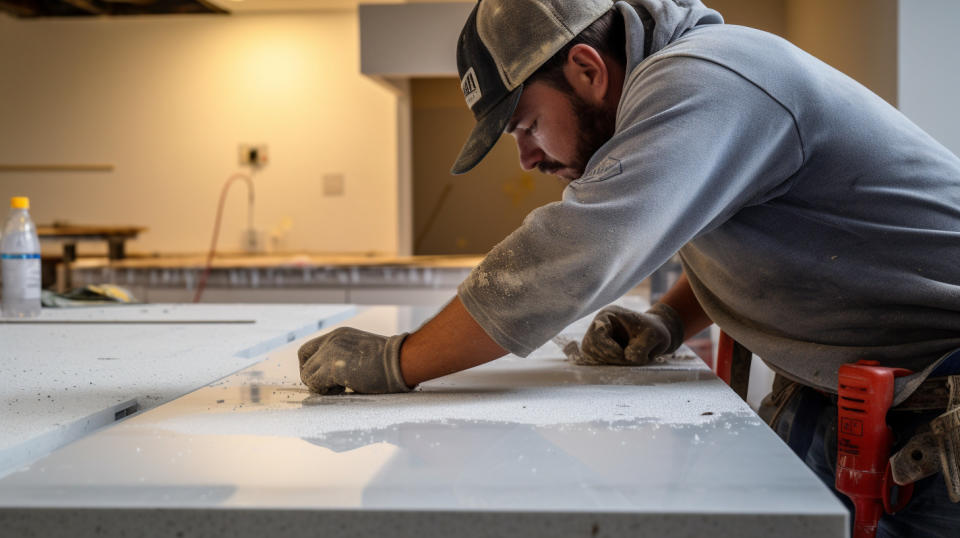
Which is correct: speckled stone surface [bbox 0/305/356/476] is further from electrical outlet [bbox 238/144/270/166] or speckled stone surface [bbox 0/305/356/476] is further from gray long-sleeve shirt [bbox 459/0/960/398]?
electrical outlet [bbox 238/144/270/166]

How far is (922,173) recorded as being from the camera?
976mm

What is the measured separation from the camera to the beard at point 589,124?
106 centimetres

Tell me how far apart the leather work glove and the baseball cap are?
313mm

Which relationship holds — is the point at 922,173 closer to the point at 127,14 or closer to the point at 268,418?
the point at 268,418

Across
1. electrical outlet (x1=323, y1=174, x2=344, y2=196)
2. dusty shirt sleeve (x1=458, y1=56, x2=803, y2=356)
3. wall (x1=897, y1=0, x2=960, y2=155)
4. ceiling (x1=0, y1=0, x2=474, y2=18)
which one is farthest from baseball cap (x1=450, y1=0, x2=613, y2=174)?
electrical outlet (x1=323, y1=174, x2=344, y2=196)

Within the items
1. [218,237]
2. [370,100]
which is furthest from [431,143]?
[218,237]

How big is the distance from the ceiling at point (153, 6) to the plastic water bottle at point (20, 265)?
9.00 feet

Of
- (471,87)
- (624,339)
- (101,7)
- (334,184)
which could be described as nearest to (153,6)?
(101,7)

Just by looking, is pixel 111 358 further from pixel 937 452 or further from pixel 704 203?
pixel 937 452

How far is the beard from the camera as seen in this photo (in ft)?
3.48

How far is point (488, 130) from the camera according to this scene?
1070mm

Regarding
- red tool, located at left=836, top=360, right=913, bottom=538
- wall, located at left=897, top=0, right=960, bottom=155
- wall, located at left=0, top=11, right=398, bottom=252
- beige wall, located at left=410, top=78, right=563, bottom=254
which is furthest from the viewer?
wall, located at left=0, top=11, right=398, bottom=252

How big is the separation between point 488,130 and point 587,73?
149 millimetres

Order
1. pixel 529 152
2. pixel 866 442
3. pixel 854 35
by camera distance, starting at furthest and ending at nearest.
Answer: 1. pixel 854 35
2. pixel 529 152
3. pixel 866 442
